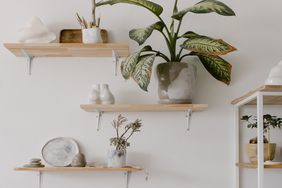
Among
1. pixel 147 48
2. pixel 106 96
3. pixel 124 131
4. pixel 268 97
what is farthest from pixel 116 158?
pixel 268 97

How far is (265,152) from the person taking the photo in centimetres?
261

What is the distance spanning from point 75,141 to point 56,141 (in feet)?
0.33

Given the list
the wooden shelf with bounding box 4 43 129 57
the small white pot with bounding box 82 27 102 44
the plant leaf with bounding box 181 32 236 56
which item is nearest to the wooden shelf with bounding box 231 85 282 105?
the plant leaf with bounding box 181 32 236 56

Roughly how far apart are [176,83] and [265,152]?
1.82 feet

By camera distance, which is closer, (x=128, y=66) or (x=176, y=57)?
(x=128, y=66)

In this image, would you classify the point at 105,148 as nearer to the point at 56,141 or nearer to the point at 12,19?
the point at 56,141

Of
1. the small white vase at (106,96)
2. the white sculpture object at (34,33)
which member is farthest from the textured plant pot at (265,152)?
the white sculpture object at (34,33)

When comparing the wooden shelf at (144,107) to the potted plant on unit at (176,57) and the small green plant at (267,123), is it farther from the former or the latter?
the small green plant at (267,123)

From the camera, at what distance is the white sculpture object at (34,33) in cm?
280

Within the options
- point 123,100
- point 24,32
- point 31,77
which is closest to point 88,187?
point 123,100

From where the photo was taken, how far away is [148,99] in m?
2.89

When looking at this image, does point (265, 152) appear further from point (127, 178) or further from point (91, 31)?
point (91, 31)

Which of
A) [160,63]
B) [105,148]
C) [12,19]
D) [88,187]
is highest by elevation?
[12,19]

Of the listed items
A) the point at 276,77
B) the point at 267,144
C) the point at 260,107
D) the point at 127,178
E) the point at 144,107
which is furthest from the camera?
the point at 127,178
